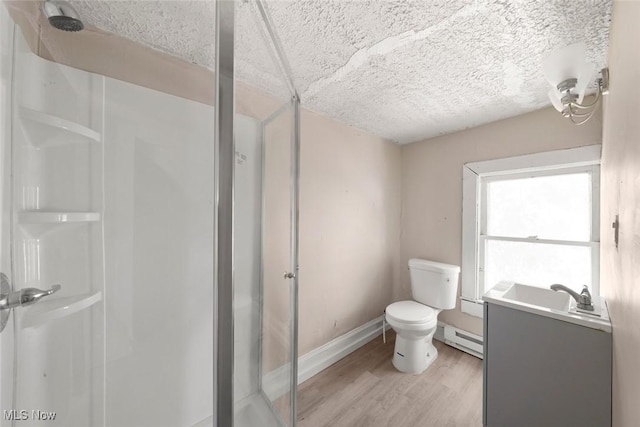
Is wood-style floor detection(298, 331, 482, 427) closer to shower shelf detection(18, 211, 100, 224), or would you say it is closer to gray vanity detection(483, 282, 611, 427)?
gray vanity detection(483, 282, 611, 427)

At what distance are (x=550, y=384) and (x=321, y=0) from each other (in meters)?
1.87

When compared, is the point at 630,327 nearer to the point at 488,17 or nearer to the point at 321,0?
the point at 488,17

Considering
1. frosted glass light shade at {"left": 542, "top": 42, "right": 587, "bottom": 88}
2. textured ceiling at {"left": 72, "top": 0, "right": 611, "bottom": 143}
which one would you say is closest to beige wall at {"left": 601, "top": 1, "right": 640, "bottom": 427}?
frosted glass light shade at {"left": 542, "top": 42, "right": 587, "bottom": 88}

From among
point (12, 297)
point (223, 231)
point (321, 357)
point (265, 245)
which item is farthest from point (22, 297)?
point (321, 357)

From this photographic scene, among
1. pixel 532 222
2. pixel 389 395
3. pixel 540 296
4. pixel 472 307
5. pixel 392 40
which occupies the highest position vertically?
pixel 392 40

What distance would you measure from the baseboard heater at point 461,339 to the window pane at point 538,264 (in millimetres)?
459

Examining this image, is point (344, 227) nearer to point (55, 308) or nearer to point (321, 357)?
point (321, 357)

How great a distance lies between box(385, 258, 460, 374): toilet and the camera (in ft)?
5.73

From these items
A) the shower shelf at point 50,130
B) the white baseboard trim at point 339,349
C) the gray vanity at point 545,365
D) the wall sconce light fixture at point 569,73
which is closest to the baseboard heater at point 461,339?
the white baseboard trim at point 339,349

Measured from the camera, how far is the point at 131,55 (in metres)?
1.06

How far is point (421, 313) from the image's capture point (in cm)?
182

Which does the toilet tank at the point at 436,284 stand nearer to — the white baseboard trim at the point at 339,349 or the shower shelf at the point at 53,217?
the white baseboard trim at the point at 339,349

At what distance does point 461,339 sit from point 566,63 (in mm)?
2064

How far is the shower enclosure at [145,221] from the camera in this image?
2.30 feet
